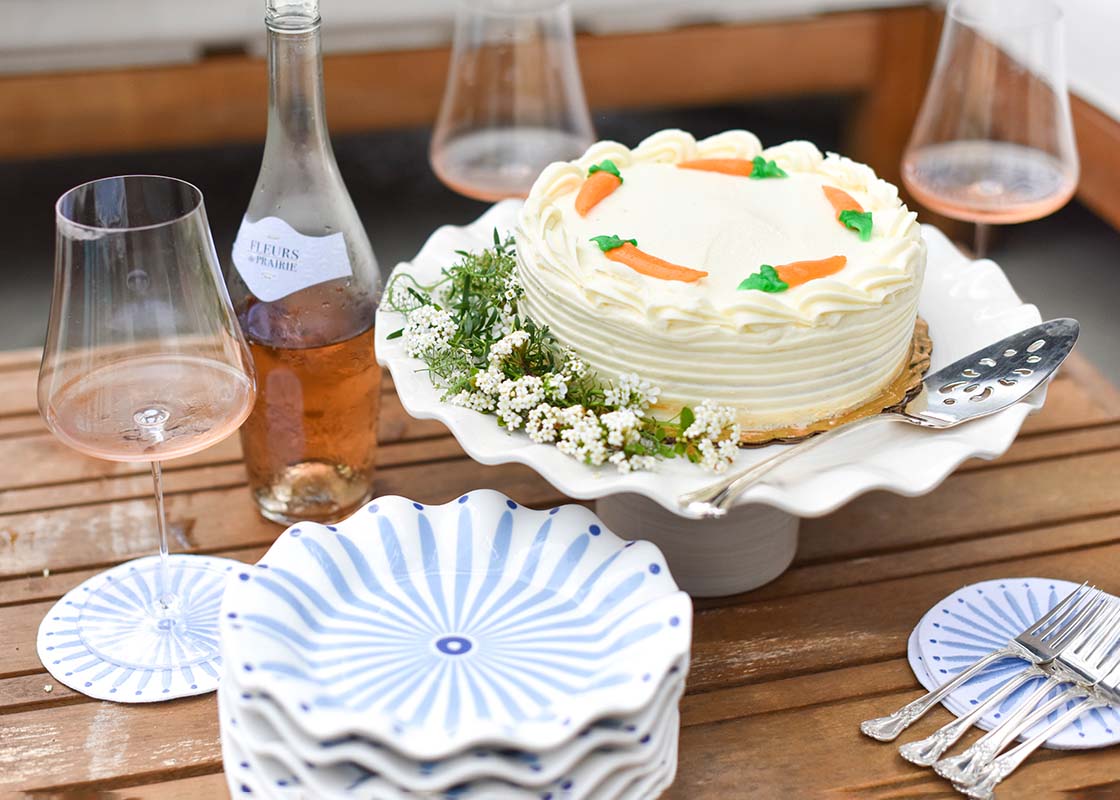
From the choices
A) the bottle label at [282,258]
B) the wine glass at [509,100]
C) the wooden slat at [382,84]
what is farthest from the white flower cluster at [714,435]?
the wooden slat at [382,84]

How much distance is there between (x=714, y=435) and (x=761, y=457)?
0.05m

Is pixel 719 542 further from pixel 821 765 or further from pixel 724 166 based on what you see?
pixel 724 166

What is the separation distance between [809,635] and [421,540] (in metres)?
0.37

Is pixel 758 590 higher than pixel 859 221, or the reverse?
pixel 859 221

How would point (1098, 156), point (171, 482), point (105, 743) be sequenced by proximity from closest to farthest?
point (105, 743) → point (171, 482) → point (1098, 156)

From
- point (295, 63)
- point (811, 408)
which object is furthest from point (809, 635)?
point (295, 63)

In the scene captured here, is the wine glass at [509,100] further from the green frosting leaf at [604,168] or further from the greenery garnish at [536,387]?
the greenery garnish at [536,387]

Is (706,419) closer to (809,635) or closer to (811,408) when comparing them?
(811,408)

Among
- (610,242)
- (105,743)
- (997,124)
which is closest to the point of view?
(105,743)

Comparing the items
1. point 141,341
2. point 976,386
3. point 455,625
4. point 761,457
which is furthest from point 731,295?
point 141,341

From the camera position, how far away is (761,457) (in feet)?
3.65

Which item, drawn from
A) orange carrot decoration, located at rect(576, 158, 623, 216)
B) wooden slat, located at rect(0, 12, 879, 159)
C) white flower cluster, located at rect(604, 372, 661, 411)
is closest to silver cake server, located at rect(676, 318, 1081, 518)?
white flower cluster, located at rect(604, 372, 661, 411)

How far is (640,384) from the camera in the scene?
113 cm

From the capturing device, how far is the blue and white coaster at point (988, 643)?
1.05 metres
